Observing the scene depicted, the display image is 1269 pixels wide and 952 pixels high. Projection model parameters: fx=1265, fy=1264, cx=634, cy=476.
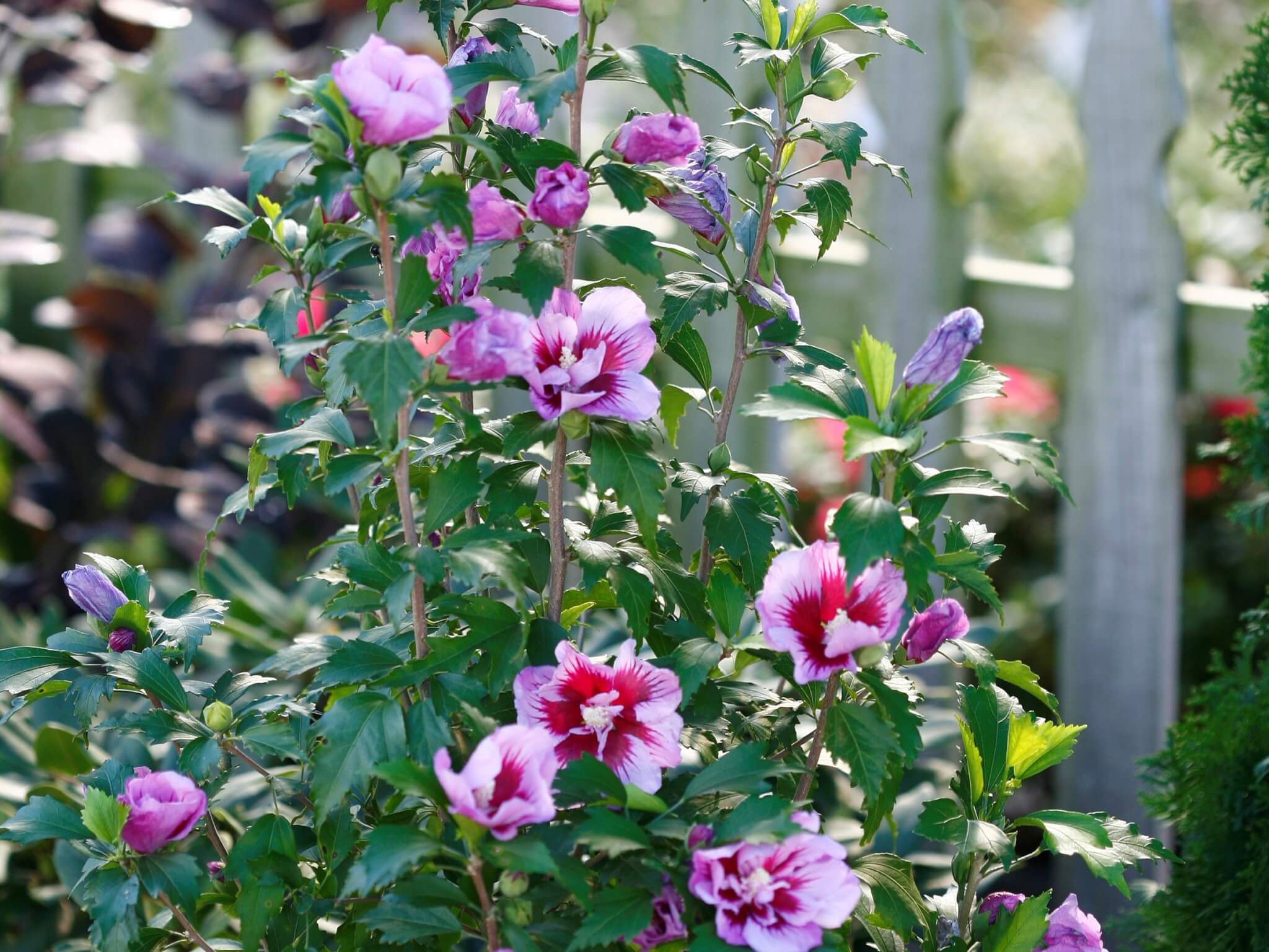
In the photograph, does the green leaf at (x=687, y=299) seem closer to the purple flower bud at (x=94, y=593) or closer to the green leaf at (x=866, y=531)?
the green leaf at (x=866, y=531)

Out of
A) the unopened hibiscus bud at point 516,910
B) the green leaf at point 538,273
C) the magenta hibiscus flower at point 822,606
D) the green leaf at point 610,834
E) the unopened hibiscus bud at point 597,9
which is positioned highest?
the unopened hibiscus bud at point 597,9

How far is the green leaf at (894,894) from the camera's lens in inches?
35.6

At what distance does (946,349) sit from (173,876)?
0.62 m

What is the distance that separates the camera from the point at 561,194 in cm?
80

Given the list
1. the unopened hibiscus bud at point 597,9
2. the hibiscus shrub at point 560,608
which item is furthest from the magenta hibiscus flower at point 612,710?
the unopened hibiscus bud at point 597,9

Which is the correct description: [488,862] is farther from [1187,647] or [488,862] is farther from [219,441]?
[1187,647]

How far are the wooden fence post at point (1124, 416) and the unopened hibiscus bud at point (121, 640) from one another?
4.34 feet

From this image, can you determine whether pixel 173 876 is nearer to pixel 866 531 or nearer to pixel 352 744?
pixel 352 744

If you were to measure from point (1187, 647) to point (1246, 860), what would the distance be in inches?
57.0

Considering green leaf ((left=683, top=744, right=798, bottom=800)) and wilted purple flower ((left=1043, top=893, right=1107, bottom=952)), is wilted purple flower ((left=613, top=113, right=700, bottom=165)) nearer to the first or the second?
green leaf ((left=683, top=744, right=798, bottom=800))

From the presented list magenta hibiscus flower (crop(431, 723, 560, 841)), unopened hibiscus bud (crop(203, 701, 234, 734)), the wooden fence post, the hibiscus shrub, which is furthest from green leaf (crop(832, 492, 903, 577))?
the wooden fence post

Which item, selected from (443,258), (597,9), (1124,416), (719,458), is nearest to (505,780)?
(719,458)

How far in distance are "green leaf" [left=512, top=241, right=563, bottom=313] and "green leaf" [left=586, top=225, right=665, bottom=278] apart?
34 mm

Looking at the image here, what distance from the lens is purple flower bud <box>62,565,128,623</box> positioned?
92 cm
